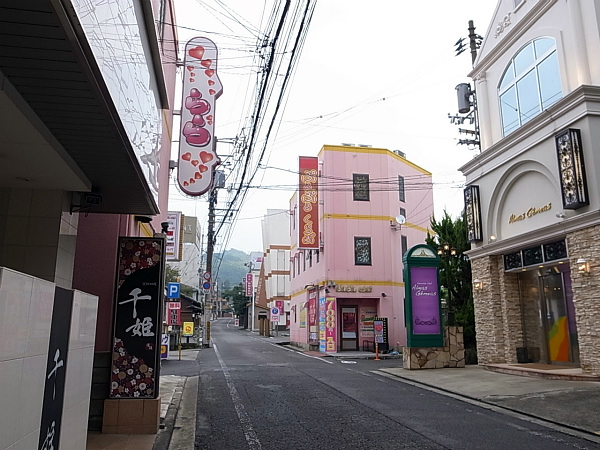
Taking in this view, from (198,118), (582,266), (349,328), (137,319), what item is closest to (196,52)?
(198,118)

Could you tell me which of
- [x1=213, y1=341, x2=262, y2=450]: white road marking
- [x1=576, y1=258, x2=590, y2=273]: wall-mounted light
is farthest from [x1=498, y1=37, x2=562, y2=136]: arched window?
[x1=213, y1=341, x2=262, y2=450]: white road marking

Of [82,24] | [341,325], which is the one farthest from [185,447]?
[341,325]

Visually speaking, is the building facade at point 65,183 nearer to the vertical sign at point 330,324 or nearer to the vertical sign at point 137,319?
the vertical sign at point 137,319

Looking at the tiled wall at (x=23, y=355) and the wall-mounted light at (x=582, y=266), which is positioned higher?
the wall-mounted light at (x=582, y=266)

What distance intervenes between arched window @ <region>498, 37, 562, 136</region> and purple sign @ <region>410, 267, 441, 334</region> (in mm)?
5551

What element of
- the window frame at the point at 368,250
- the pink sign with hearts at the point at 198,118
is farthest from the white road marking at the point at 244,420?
the window frame at the point at 368,250

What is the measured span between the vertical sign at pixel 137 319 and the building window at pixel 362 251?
19366 mm

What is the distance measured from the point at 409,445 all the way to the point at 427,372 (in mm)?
9164

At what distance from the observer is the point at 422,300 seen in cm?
1683

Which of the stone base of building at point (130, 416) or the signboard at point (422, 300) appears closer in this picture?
the stone base of building at point (130, 416)

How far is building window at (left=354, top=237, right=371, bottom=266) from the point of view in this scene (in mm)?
26688

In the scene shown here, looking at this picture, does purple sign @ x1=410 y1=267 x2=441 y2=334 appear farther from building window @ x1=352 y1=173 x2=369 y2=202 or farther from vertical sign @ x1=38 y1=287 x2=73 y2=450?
vertical sign @ x1=38 y1=287 x2=73 y2=450

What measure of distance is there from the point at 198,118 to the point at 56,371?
951 centimetres

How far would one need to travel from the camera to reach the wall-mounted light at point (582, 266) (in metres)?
12.2
